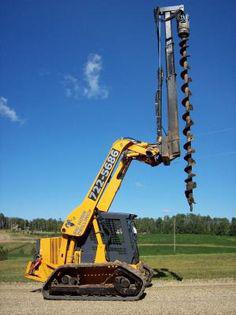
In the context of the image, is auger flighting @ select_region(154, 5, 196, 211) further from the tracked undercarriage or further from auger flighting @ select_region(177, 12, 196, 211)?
the tracked undercarriage

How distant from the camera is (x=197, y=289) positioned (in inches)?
577

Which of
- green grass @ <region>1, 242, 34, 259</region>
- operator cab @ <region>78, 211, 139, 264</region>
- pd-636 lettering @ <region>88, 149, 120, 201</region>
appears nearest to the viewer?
operator cab @ <region>78, 211, 139, 264</region>

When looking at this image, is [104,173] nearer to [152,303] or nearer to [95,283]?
[95,283]

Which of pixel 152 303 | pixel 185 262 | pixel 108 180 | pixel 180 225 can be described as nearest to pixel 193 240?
pixel 180 225

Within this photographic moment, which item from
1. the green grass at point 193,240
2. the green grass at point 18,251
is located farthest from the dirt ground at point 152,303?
the green grass at point 193,240

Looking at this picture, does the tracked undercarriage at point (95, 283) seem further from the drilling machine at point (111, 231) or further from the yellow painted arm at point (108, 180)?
the yellow painted arm at point (108, 180)

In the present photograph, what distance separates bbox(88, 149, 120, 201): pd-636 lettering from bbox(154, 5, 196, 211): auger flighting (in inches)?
59.3

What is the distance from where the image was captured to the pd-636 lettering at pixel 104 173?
14.3 m

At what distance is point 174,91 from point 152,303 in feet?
21.3

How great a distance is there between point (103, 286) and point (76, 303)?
91cm

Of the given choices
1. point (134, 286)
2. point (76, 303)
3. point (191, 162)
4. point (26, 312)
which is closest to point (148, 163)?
point (191, 162)

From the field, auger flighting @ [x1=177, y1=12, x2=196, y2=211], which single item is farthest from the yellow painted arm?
the field

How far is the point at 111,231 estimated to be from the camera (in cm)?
1409

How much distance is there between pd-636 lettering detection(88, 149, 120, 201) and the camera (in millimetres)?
14320
